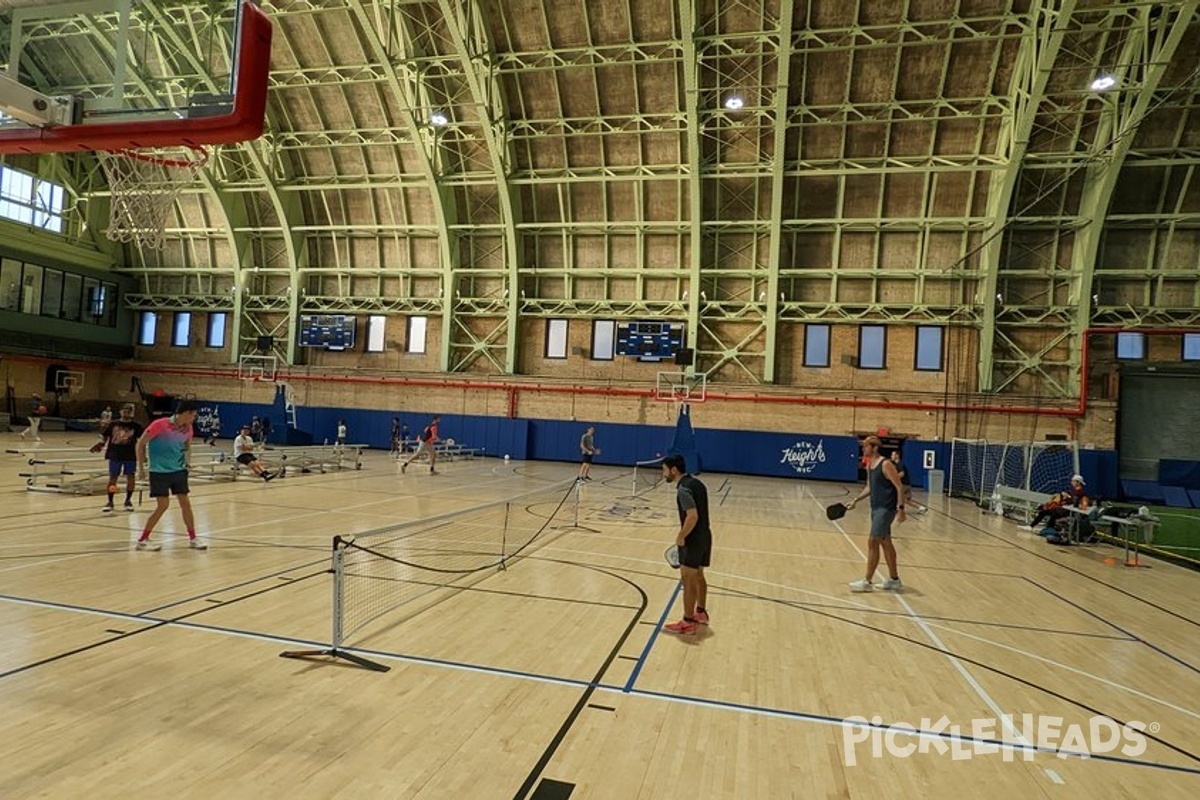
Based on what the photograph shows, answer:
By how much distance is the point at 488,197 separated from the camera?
31.0 m

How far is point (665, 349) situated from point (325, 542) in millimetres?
21052

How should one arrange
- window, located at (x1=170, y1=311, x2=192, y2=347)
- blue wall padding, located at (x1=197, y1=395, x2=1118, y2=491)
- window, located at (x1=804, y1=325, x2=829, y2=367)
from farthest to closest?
1. window, located at (x1=170, y1=311, x2=192, y2=347)
2. window, located at (x1=804, y1=325, x2=829, y2=367)
3. blue wall padding, located at (x1=197, y1=395, x2=1118, y2=491)

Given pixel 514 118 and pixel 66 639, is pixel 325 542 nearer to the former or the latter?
pixel 66 639

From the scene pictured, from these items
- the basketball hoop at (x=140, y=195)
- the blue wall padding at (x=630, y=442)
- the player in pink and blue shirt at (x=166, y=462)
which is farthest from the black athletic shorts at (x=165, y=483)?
the blue wall padding at (x=630, y=442)

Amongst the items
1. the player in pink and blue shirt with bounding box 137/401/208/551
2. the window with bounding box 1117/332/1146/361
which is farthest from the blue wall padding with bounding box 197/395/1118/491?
the player in pink and blue shirt with bounding box 137/401/208/551

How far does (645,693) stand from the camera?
523 cm

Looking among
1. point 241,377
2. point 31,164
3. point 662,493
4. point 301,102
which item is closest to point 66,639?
point 662,493

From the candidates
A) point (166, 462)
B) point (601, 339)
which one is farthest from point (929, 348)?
point (166, 462)

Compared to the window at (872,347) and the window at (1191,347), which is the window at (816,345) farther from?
the window at (1191,347)

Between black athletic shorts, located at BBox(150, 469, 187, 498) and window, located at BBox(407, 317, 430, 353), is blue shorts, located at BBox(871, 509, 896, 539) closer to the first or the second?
black athletic shorts, located at BBox(150, 469, 187, 498)

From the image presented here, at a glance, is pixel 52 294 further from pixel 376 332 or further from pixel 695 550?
pixel 695 550

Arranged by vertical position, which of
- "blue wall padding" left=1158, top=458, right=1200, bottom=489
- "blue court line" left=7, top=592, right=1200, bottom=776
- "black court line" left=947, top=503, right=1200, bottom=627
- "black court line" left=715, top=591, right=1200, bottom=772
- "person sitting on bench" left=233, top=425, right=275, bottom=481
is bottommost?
"black court line" left=947, top=503, right=1200, bottom=627

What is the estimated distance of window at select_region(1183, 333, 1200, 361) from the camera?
25828mm

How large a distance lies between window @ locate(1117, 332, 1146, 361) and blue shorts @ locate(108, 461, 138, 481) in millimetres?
33301
